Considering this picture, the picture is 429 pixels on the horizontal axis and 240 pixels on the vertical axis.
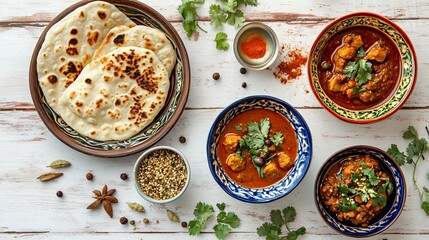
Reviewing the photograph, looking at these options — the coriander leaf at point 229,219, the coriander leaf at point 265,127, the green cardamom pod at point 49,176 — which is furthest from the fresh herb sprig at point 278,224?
the green cardamom pod at point 49,176

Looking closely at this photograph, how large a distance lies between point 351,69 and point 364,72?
81 mm

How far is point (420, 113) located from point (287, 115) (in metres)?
0.91

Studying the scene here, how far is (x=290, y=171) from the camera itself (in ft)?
10.9

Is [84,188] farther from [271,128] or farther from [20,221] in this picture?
[271,128]

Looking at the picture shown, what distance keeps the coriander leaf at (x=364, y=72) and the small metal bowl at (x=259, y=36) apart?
20.6 inches

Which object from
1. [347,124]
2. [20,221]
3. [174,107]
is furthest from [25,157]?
[347,124]

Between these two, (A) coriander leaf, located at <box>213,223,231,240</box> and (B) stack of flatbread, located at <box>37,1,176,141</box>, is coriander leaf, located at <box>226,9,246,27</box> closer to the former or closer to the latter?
(B) stack of flatbread, located at <box>37,1,176,141</box>

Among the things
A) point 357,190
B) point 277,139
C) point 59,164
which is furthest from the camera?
point 59,164

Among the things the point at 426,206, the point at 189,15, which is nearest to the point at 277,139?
the point at 189,15

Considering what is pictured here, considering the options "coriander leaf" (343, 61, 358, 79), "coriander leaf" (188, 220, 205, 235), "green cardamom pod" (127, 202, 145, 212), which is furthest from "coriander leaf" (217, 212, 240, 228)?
"coriander leaf" (343, 61, 358, 79)

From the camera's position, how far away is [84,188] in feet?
11.4

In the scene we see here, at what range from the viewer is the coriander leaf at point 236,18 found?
3.39 metres

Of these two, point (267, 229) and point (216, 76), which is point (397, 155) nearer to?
point (267, 229)

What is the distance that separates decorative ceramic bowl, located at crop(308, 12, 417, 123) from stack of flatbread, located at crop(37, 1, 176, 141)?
0.91 metres
